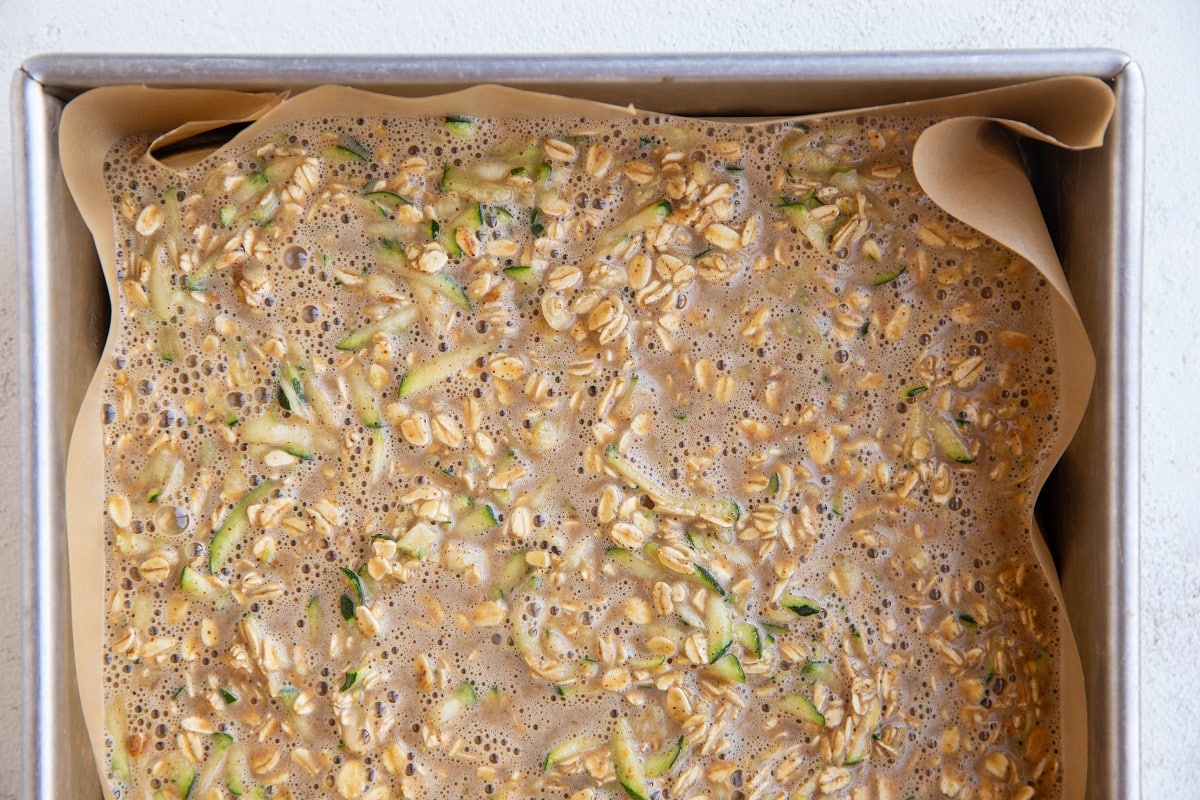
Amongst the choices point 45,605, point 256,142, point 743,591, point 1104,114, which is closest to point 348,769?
point 45,605

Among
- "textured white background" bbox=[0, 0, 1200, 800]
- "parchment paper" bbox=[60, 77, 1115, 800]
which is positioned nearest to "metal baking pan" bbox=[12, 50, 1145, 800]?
"parchment paper" bbox=[60, 77, 1115, 800]

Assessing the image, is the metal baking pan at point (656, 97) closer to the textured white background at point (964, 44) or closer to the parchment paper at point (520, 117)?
the parchment paper at point (520, 117)

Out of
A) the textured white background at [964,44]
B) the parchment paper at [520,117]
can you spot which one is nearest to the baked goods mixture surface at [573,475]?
the parchment paper at [520,117]

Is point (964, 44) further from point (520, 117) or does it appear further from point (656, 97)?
point (520, 117)

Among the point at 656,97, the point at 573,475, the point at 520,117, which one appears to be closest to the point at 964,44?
the point at 656,97

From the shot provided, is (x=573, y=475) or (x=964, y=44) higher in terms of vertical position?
(x=964, y=44)
